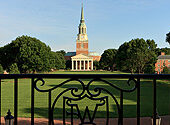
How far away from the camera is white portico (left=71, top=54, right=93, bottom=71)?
114706 mm

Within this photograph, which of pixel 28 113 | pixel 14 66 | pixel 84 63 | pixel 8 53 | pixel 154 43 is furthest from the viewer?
pixel 84 63

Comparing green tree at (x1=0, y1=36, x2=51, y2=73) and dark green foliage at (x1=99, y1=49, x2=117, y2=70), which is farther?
dark green foliage at (x1=99, y1=49, x2=117, y2=70)

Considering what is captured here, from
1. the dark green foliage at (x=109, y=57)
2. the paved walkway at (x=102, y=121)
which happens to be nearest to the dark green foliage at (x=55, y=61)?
the dark green foliage at (x=109, y=57)

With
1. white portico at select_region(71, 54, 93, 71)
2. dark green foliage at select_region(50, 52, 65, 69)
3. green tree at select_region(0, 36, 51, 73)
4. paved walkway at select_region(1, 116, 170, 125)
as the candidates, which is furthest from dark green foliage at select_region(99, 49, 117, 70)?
→ paved walkway at select_region(1, 116, 170, 125)

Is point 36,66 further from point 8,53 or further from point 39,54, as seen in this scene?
point 8,53

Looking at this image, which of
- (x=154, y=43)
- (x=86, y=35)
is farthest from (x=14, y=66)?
(x=86, y=35)

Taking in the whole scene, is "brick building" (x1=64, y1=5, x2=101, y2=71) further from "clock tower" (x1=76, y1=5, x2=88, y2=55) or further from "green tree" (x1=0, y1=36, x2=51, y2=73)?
"green tree" (x1=0, y1=36, x2=51, y2=73)

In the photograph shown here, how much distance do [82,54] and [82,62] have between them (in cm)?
515

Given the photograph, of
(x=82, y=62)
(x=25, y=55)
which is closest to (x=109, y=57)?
(x=82, y=62)

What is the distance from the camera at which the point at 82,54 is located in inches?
4675

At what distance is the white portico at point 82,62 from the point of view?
114706 mm

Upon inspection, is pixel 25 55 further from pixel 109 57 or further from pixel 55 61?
pixel 109 57

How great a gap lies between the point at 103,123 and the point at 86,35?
121m

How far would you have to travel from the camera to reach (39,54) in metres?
37.7
